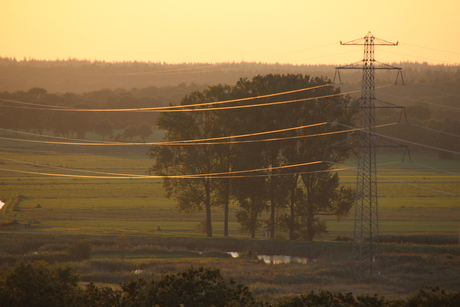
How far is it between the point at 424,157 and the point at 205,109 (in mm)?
88918

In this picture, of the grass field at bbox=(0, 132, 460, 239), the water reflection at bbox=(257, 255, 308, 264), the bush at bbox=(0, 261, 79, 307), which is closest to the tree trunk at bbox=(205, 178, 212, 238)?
the grass field at bbox=(0, 132, 460, 239)

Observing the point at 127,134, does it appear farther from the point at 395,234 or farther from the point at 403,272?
the point at 403,272

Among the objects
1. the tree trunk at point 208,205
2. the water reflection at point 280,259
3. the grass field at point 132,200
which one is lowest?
the water reflection at point 280,259

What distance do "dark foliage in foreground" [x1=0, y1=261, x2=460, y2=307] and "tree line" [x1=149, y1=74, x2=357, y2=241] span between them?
3602 centimetres

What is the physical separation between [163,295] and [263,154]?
42.2 metres

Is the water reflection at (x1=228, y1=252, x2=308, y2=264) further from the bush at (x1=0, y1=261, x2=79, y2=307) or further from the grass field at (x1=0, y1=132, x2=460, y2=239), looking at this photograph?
the bush at (x1=0, y1=261, x2=79, y2=307)

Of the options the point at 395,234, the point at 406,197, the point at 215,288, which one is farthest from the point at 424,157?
the point at 215,288

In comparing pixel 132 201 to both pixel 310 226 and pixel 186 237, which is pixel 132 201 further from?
pixel 310 226

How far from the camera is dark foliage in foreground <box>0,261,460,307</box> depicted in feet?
91.3

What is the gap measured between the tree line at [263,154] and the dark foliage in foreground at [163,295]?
36020 mm

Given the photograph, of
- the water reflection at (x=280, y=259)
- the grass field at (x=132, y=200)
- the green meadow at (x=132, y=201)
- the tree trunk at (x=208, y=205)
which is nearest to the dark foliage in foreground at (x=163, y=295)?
the water reflection at (x=280, y=259)

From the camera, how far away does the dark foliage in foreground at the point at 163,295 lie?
2783 cm

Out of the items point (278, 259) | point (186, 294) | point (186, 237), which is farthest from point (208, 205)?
point (186, 294)

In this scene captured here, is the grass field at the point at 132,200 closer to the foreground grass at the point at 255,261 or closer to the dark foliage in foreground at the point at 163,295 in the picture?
the foreground grass at the point at 255,261
